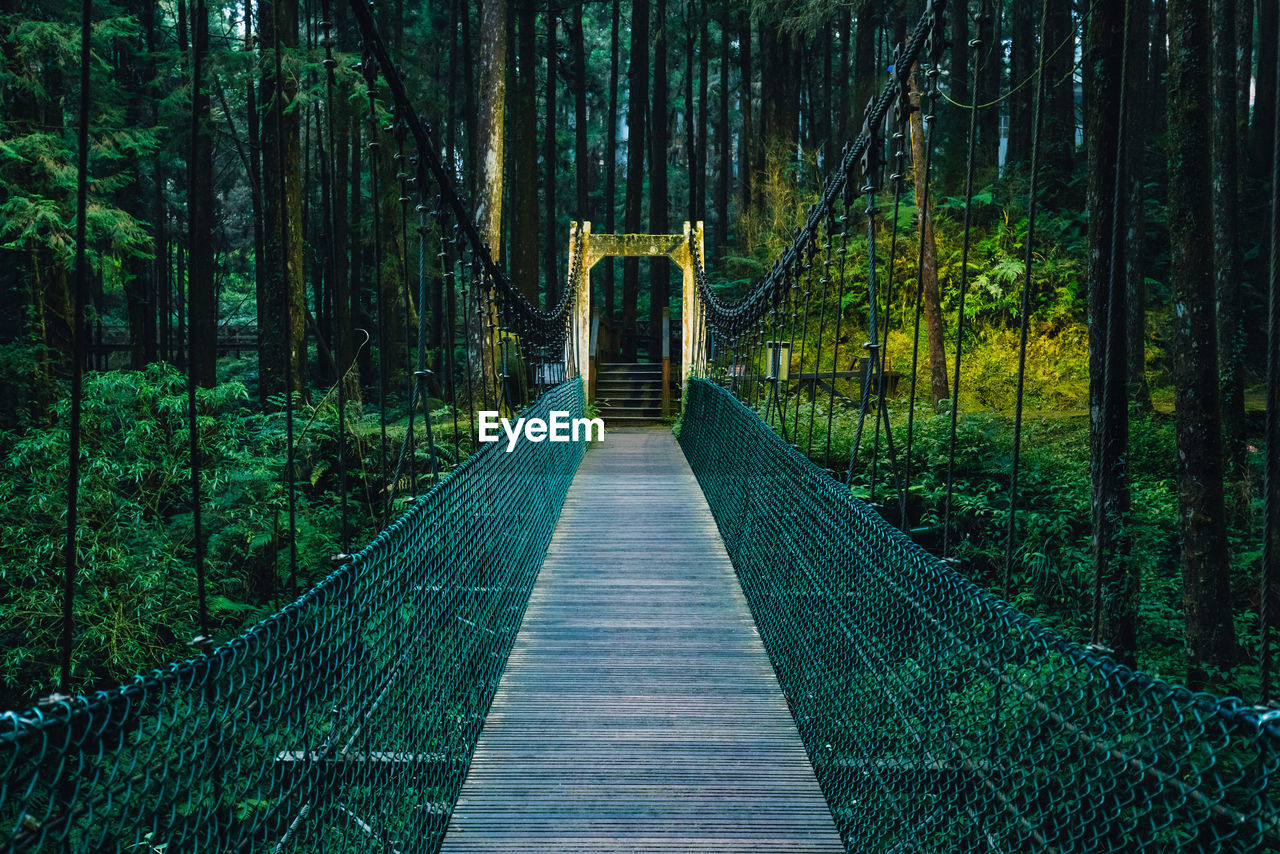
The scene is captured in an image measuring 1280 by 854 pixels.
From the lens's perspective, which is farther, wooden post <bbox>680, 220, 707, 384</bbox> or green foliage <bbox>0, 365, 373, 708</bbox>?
wooden post <bbox>680, 220, 707, 384</bbox>

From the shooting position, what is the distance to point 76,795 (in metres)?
1.29

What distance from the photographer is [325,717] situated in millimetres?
3025

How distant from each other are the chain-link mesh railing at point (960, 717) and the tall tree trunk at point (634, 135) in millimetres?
15931

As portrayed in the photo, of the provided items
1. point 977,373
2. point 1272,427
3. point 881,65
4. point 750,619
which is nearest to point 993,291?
point 977,373

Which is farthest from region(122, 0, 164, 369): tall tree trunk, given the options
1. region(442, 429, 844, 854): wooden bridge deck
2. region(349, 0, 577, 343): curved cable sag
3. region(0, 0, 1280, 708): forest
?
region(442, 429, 844, 854): wooden bridge deck

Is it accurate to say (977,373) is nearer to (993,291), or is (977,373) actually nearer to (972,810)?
(993,291)

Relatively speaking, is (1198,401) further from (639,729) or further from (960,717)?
(639,729)

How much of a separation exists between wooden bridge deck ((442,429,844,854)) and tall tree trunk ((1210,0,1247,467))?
5618mm

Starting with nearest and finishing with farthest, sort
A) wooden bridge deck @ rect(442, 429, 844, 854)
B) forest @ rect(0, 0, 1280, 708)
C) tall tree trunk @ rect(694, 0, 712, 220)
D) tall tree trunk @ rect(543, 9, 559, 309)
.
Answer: wooden bridge deck @ rect(442, 429, 844, 854)
forest @ rect(0, 0, 1280, 708)
tall tree trunk @ rect(543, 9, 559, 309)
tall tree trunk @ rect(694, 0, 712, 220)

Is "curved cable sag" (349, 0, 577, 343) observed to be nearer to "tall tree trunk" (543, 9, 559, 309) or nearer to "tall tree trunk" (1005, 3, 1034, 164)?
"tall tree trunk" (1005, 3, 1034, 164)

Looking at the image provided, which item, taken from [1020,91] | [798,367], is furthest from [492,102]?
[1020,91]

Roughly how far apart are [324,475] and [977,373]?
8424 millimetres

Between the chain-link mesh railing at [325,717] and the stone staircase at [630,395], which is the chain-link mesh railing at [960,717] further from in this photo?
the stone staircase at [630,395]

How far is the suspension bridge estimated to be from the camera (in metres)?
1.65
